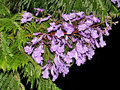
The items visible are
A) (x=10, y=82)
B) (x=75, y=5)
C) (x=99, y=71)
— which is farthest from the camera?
(x=99, y=71)

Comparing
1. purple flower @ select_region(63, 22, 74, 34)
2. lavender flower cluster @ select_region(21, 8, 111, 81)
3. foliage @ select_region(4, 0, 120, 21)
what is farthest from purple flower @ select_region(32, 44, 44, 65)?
foliage @ select_region(4, 0, 120, 21)

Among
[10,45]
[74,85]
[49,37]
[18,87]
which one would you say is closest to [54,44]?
[49,37]

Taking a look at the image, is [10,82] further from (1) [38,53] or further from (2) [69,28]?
(2) [69,28]

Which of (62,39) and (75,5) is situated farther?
(75,5)

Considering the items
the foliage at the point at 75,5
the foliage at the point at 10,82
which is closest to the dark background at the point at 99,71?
the foliage at the point at 75,5

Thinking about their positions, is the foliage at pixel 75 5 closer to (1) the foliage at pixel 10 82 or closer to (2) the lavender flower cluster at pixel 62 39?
(2) the lavender flower cluster at pixel 62 39

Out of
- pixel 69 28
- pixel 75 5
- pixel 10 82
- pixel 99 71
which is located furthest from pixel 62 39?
pixel 99 71

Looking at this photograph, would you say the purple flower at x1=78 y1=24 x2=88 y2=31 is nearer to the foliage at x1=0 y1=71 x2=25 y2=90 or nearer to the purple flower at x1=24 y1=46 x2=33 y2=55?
the purple flower at x1=24 y1=46 x2=33 y2=55

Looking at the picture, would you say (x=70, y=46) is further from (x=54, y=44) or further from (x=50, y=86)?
(x=50, y=86)
